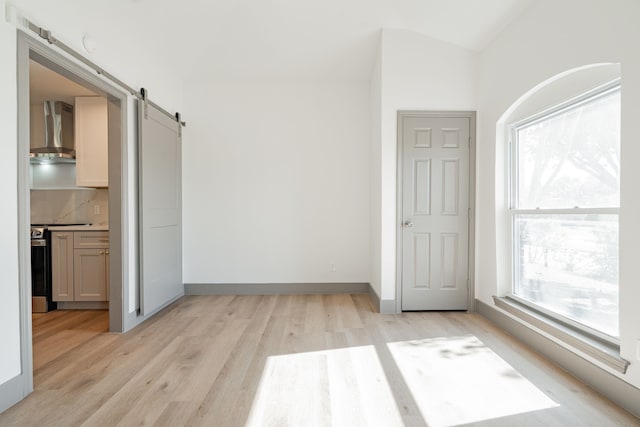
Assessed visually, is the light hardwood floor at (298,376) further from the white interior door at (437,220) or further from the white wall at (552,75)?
the white wall at (552,75)

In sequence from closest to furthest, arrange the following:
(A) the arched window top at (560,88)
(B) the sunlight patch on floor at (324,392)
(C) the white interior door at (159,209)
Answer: (B) the sunlight patch on floor at (324,392), (A) the arched window top at (560,88), (C) the white interior door at (159,209)

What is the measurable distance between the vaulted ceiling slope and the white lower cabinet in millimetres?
2066

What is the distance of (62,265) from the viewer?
374cm

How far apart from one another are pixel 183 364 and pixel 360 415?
1.39 metres

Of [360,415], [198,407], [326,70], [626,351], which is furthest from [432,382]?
[326,70]

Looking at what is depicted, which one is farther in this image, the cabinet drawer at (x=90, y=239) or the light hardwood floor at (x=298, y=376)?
the cabinet drawer at (x=90, y=239)

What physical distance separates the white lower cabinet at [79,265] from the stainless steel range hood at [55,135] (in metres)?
1.06

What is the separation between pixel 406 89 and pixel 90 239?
3.94 m

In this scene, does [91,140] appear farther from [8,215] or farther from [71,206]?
[8,215]

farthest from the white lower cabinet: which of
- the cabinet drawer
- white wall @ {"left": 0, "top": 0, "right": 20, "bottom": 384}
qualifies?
white wall @ {"left": 0, "top": 0, "right": 20, "bottom": 384}

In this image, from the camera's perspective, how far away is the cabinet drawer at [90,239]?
3.73m

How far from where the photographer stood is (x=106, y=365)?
2418 millimetres

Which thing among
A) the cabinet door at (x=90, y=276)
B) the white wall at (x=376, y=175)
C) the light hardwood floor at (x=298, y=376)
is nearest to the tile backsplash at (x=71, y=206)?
the cabinet door at (x=90, y=276)

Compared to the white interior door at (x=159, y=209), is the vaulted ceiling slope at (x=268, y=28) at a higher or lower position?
higher
